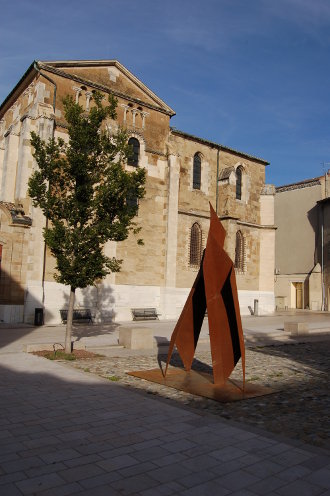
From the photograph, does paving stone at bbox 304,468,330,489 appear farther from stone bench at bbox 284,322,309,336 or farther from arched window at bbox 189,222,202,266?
arched window at bbox 189,222,202,266

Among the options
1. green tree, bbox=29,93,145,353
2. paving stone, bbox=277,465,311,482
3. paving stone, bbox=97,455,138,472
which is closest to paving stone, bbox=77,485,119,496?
paving stone, bbox=97,455,138,472

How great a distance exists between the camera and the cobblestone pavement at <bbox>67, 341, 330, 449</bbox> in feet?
20.4

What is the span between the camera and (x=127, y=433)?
552 centimetres

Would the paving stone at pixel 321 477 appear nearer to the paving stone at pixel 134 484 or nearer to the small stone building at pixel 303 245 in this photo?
the paving stone at pixel 134 484

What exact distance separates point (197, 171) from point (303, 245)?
14977 mm

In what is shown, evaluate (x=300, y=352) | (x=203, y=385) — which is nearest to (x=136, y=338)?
(x=203, y=385)

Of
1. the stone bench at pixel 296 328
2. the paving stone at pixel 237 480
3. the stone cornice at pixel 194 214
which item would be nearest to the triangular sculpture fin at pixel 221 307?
the paving stone at pixel 237 480

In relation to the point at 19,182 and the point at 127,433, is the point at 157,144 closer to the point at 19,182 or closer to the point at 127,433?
the point at 19,182

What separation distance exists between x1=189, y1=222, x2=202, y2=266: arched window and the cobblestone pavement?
13192mm

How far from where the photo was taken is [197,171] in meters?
28.6

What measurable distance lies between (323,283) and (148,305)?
17.9m

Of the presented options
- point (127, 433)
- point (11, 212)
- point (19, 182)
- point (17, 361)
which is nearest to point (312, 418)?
point (127, 433)

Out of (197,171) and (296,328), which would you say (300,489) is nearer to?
(296,328)

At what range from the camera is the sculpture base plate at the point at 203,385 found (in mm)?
7734
